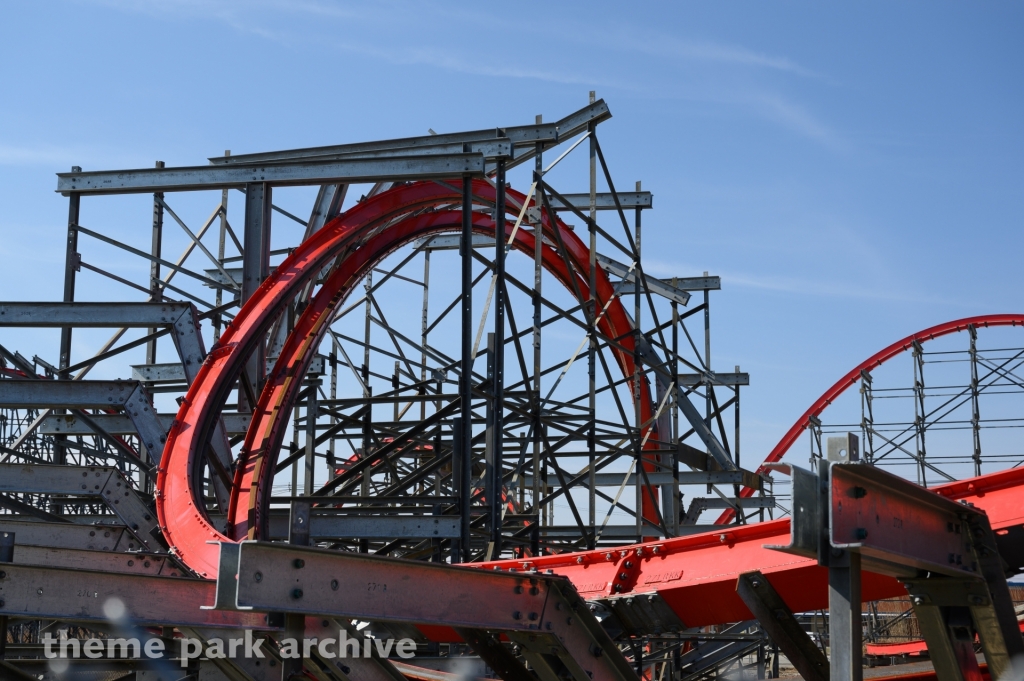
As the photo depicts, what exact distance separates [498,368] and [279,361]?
9.21 feet

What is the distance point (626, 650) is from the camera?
15.2 metres

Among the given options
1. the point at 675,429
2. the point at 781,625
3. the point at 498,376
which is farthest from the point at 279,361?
the point at 781,625

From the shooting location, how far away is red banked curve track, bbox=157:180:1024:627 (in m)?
6.07

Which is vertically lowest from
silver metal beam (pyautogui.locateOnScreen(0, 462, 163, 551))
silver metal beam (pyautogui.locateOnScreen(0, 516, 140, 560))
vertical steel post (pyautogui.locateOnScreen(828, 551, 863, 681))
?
vertical steel post (pyautogui.locateOnScreen(828, 551, 863, 681))

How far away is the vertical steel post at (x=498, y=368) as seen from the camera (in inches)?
462

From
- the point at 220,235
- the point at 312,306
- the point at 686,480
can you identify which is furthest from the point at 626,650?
the point at 220,235

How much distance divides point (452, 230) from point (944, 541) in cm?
1179

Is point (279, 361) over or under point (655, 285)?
under

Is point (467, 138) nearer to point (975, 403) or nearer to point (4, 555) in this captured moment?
point (4, 555)

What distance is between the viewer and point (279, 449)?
12742 mm

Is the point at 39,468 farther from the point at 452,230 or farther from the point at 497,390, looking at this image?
the point at 452,230

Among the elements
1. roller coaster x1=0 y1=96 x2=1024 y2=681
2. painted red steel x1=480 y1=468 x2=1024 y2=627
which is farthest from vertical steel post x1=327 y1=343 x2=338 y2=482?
painted red steel x1=480 y1=468 x2=1024 y2=627

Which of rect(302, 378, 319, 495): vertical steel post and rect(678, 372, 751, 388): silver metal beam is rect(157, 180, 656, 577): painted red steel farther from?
rect(678, 372, 751, 388): silver metal beam

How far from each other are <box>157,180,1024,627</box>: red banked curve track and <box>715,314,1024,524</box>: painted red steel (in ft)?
43.2
